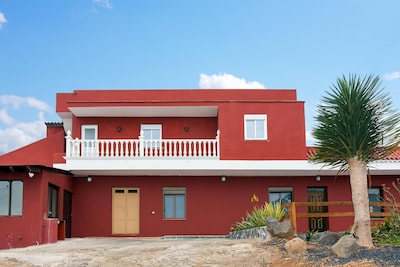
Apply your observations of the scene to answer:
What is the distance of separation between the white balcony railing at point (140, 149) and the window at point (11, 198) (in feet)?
11.4

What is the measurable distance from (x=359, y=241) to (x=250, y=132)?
11.3 meters

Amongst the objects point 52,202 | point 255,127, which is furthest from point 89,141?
point 255,127

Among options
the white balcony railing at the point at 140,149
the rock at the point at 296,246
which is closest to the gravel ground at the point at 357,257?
the rock at the point at 296,246

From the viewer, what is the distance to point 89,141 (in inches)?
901

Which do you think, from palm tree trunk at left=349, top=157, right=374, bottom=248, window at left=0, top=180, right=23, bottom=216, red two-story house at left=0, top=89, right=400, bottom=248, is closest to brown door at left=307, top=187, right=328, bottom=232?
red two-story house at left=0, top=89, right=400, bottom=248

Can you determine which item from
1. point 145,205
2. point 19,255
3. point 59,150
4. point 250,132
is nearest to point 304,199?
point 250,132

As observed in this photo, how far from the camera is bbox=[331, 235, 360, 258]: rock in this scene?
40.0ft

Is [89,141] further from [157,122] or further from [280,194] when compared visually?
[280,194]

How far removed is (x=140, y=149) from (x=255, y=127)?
483cm

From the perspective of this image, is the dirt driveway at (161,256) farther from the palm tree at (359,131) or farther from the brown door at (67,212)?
the brown door at (67,212)

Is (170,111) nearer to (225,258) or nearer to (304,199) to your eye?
(304,199)

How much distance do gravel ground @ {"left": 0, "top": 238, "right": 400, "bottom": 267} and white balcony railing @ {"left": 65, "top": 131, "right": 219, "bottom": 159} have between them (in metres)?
7.31

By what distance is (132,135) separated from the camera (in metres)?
25.2

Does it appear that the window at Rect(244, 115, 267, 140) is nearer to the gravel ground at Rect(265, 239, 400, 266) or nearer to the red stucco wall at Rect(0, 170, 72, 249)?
the red stucco wall at Rect(0, 170, 72, 249)
